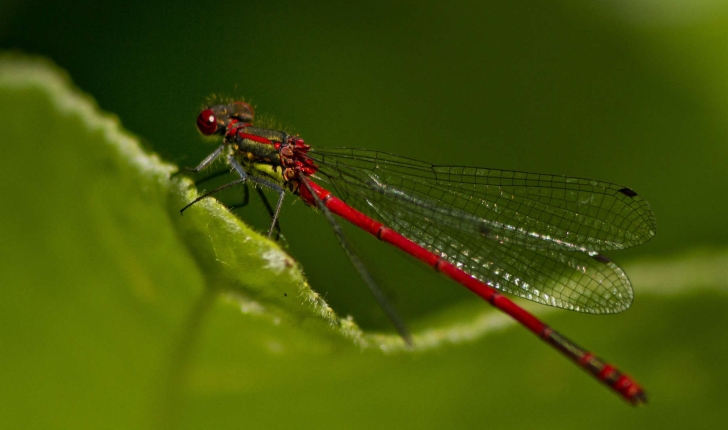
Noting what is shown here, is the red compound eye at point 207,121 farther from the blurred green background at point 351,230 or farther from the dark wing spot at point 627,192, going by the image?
the dark wing spot at point 627,192

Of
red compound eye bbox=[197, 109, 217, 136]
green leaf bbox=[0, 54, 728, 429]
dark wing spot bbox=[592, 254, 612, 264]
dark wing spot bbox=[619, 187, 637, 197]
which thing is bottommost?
green leaf bbox=[0, 54, 728, 429]

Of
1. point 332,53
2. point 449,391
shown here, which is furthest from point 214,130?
point 449,391

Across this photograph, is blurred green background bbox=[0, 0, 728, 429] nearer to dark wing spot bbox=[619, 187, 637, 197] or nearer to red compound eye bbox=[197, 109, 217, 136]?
red compound eye bbox=[197, 109, 217, 136]

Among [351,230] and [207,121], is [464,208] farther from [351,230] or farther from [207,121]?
[207,121]

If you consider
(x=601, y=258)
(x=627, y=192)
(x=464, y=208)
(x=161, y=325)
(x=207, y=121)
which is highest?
(x=207, y=121)

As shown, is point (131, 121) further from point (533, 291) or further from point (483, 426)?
point (483, 426)

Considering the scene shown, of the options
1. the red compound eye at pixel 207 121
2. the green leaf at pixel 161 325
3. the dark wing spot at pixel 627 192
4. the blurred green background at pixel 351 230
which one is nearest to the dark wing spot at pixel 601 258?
the dark wing spot at pixel 627 192

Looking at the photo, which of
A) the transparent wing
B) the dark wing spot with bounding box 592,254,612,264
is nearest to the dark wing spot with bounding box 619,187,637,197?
the transparent wing

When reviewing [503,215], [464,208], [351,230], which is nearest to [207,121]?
[351,230]
